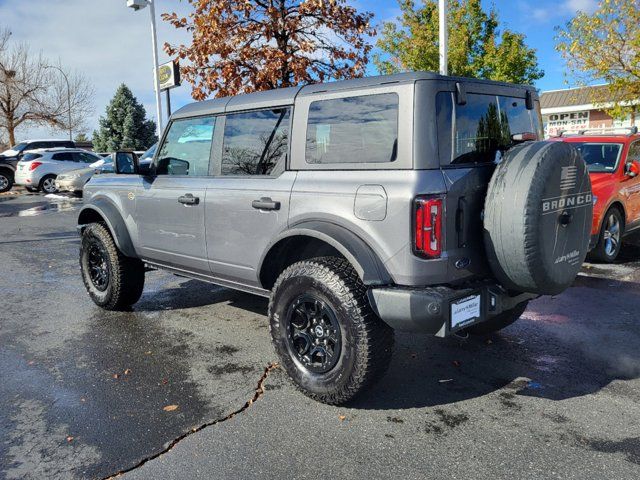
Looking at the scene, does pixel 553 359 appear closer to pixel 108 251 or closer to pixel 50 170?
pixel 108 251

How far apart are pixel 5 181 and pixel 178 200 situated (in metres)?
21.5

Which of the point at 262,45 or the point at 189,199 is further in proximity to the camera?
the point at 262,45

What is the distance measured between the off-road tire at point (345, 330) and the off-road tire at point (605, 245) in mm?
5134

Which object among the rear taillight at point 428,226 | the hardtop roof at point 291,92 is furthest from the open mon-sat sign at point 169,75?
the rear taillight at point 428,226

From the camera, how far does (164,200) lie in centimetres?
463

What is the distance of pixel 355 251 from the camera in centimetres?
310

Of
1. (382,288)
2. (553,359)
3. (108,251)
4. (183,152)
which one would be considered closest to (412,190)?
(382,288)

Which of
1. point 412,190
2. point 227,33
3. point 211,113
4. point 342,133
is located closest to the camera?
point 412,190

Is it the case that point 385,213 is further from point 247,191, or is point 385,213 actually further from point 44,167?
point 44,167

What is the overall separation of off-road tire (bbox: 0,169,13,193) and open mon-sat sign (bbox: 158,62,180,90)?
12452mm

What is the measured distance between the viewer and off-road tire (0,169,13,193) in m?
22.0

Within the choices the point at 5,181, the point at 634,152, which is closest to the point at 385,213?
the point at 634,152

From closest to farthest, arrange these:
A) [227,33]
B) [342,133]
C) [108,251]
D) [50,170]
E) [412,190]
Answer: [412,190] < [342,133] < [108,251] < [227,33] < [50,170]

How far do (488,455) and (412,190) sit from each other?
1.45m
